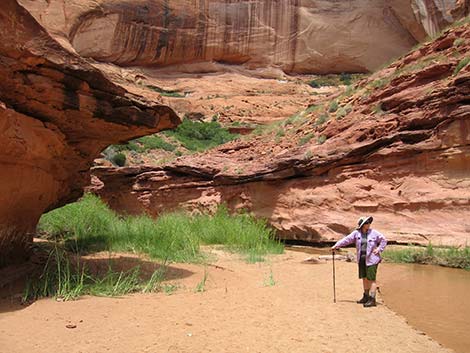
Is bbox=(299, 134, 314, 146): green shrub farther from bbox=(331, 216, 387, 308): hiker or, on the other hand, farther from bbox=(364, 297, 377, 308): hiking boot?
bbox=(364, 297, 377, 308): hiking boot

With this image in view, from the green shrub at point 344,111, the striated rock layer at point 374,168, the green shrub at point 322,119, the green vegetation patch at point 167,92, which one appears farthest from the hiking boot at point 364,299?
the green vegetation patch at point 167,92

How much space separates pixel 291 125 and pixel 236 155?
2479 mm

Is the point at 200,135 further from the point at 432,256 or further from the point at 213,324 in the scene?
the point at 213,324

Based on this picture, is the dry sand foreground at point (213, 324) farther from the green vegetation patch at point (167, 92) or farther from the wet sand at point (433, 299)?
the green vegetation patch at point (167, 92)

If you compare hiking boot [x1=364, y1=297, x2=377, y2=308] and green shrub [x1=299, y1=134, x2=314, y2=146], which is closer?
hiking boot [x1=364, y1=297, x2=377, y2=308]

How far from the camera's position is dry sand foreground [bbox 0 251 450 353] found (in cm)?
325

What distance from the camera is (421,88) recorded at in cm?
1038

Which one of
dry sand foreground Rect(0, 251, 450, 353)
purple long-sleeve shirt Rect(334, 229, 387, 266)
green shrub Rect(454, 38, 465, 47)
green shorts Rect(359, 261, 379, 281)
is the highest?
green shrub Rect(454, 38, 465, 47)

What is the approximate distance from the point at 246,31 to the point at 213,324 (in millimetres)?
41182

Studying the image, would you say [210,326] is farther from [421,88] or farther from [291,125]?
[291,125]

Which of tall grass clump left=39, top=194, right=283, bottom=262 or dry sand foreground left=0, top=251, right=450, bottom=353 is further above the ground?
tall grass clump left=39, top=194, right=283, bottom=262

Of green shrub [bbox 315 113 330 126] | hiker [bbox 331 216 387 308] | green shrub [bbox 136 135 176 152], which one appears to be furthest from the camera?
green shrub [bbox 136 135 176 152]

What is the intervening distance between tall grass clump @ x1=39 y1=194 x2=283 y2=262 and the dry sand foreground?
2.38m

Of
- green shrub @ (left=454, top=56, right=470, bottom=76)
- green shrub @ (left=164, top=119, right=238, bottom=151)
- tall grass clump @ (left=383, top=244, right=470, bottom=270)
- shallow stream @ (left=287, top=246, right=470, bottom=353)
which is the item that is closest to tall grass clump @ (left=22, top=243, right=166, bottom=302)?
shallow stream @ (left=287, top=246, right=470, bottom=353)
